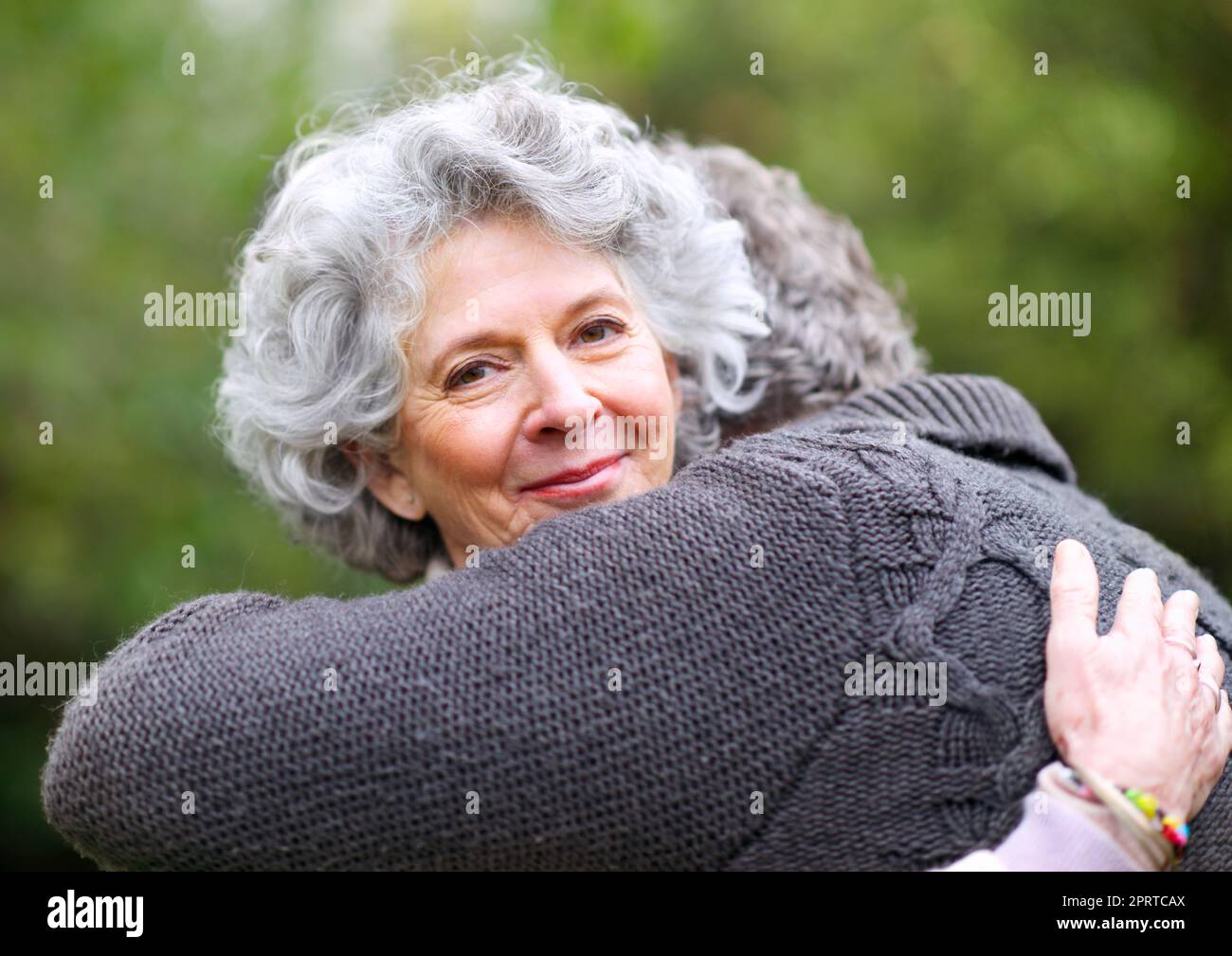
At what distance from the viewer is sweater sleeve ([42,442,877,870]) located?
163 cm

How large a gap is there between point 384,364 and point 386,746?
915 millimetres

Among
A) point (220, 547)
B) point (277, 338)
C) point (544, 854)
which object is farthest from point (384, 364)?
point (220, 547)

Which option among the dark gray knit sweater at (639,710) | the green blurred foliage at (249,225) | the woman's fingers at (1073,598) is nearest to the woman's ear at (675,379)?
the dark gray knit sweater at (639,710)

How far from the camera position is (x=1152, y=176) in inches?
183

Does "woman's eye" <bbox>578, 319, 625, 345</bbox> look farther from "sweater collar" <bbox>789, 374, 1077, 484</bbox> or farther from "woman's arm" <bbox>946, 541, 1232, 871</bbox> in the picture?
"woman's arm" <bbox>946, 541, 1232, 871</bbox>

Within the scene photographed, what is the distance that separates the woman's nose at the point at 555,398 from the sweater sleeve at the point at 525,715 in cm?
46

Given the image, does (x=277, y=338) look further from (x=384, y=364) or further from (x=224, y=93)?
(x=224, y=93)

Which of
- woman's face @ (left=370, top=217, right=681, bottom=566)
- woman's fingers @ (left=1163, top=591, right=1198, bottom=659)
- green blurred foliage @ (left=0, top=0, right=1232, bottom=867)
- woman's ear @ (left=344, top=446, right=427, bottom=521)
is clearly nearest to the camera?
woman's fingers @ (left=1163, top=591, right=1198, bottom=659)

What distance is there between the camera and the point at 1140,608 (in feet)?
5.93

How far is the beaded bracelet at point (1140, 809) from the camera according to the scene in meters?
1.58

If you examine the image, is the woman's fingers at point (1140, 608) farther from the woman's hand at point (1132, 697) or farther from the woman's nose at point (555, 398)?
the woman's nose at point (555, 398)

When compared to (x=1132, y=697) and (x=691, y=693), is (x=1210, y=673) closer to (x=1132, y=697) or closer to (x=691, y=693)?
(x=1132, y=697)

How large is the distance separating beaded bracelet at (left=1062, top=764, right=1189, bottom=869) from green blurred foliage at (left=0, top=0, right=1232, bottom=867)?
319 centimetres

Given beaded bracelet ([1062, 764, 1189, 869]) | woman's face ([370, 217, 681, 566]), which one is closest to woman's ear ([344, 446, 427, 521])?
woman's face ([370, 217, 681, 566])
